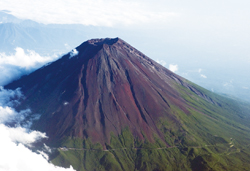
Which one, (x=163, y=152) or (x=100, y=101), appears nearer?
(x=163, y=152)

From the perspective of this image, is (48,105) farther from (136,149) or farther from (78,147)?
(136,149)

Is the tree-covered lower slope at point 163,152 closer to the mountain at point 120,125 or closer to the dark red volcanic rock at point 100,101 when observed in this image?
the mountain at point 120,125

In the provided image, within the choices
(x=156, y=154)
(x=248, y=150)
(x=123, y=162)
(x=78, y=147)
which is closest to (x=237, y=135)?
(x=248, y=150)

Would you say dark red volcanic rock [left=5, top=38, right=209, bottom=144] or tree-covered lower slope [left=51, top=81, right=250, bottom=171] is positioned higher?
dark red volcanic rock [left=5, top=38, right=209, bottom=144]

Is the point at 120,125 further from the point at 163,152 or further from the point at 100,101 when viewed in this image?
the point at 163,152

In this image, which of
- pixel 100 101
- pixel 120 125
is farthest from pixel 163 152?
pixel 100 101

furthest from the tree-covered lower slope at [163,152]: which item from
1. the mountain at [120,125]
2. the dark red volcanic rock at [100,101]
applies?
the dark red volcanic rock at [100,101]

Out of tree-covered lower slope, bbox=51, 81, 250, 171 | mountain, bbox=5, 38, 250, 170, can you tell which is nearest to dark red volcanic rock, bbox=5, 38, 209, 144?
mountain, bbox=5, 38, 250, 170

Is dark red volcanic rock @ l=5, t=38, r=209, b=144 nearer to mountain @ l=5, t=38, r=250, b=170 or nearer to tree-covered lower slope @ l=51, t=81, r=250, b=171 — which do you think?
mountain @ l=5, t=38, r=250, b=170
